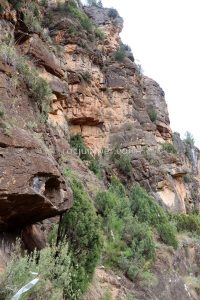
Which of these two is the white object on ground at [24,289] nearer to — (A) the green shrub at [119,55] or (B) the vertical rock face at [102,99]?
(B) the vertical rock face at [102,99]

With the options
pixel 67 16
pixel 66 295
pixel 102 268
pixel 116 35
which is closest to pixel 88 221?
pixel 66 295

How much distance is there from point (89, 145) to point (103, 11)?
59.6 feet

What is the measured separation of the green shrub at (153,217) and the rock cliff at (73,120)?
1.06 metres

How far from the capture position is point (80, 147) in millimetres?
21516

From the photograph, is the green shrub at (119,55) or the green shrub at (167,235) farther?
the green shrub at (119,55)

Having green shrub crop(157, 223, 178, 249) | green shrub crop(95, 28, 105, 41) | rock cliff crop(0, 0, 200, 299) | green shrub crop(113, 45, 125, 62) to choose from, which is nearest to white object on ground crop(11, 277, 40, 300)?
rock cliff crop(0, 0, 200, 299)

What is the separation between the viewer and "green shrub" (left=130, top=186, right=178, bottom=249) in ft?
49.7

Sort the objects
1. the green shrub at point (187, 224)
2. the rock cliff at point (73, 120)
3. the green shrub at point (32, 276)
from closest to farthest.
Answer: the green shrub at point (32, 276)
the rock cliff at point (73, 120)
the green shrub at point (187, 224)

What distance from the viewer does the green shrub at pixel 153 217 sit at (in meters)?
15.1

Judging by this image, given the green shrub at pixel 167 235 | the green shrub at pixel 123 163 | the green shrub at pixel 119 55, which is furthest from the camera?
the green shrub at pixel 119 55

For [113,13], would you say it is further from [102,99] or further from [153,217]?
[153,217]

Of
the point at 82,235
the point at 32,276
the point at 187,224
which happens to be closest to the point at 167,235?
the point at 187,224

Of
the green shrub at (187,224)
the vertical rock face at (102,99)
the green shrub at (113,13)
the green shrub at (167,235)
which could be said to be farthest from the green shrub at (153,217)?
the green shrub at (113,13)

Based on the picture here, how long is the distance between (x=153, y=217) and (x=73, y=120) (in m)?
9.20
